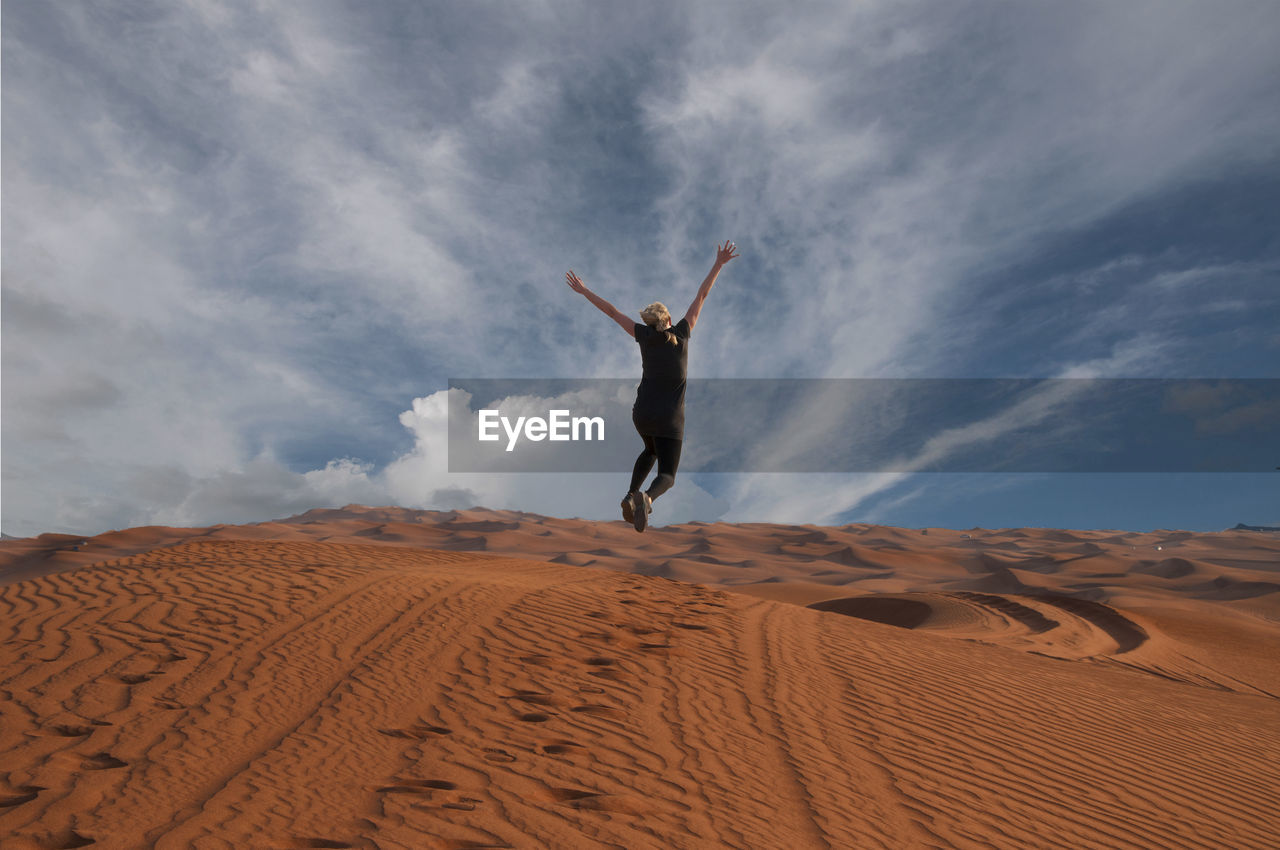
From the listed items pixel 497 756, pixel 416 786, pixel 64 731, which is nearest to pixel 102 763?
pixel 64 731

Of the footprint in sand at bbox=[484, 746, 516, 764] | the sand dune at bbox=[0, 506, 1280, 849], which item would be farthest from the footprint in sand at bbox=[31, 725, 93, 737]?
the footprint in sand at bbox=[484, 746, 516, 764]

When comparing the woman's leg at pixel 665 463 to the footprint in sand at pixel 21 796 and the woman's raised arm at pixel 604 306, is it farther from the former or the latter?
the footprint in sand at pixel 21 796

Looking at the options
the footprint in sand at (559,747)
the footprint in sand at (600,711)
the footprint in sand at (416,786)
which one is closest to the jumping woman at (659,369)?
the footprint in sand at (600,711)

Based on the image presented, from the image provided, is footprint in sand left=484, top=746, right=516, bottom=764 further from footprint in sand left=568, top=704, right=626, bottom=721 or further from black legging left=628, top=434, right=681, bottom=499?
black legging left=628, top=434, right=681, bottom=499

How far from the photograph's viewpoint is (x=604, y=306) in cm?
570

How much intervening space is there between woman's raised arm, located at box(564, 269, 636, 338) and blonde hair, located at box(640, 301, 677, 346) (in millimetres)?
133

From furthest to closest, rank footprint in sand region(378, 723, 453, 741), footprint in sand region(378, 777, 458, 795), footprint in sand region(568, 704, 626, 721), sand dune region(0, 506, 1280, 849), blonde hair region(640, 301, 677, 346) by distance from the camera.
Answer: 1. blonde hair region(640, 301, 677, 346)
2. footprint in sand region(568, 704, 626, 721)
3. footprint in sand region(378, 723, 453, 741)
4. footprint in sand region(378, 777, 458, 795)
5. sand dune region(0, 506, 1280, 849)

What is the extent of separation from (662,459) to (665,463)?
4 centimetres

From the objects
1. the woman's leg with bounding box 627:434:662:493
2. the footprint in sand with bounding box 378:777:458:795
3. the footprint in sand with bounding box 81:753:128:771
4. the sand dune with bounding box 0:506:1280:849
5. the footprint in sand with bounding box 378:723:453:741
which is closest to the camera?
the sand dune with bounding box 0:506:1280:849

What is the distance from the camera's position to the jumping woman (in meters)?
5.63

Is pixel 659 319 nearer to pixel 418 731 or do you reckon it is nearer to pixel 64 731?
pixel 418 731

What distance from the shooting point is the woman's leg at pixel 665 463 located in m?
6.05

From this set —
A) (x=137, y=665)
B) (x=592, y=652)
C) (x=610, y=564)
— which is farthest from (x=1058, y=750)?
(x=610, y=564)

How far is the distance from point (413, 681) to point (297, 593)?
3520 millimetres
